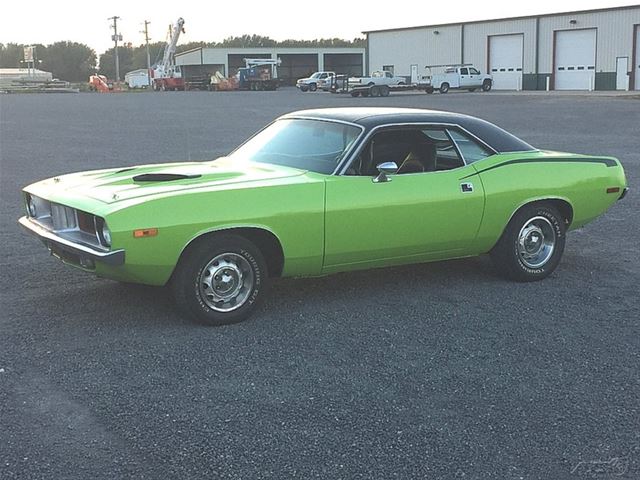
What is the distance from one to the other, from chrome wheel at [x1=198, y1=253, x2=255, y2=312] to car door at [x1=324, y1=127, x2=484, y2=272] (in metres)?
0.60

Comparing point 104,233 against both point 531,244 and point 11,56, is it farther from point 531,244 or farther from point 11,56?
point 11,56

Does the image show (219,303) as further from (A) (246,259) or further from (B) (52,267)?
(B) (52,267)

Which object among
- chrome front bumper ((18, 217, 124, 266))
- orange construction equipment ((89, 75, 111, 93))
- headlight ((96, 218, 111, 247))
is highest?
orange construction equipment ((89, 75, 111, 93))

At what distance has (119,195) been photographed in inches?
197

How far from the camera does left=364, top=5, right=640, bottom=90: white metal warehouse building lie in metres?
51.2

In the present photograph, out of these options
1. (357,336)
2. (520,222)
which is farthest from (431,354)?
(520,222)

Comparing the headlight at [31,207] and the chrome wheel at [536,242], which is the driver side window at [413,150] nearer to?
the chrome wheel at [536,242]

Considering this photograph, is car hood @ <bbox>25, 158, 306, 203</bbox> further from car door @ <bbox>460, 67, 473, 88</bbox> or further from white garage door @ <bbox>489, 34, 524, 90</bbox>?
white garage door @ <bbox>489, 34, 524, 90</bbox>

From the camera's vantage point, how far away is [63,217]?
5.22 metres

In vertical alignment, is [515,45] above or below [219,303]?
above

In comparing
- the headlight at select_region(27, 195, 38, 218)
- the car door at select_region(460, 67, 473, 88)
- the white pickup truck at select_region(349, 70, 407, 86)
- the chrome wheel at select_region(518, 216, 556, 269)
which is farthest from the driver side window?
the car door at select_region(460, 67, 473, 88)

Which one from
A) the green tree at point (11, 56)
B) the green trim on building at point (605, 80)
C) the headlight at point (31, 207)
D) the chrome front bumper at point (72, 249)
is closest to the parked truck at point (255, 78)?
the green trim on building at point (605, 80)

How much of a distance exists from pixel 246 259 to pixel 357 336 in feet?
2.89

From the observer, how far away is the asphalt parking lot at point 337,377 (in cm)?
342
